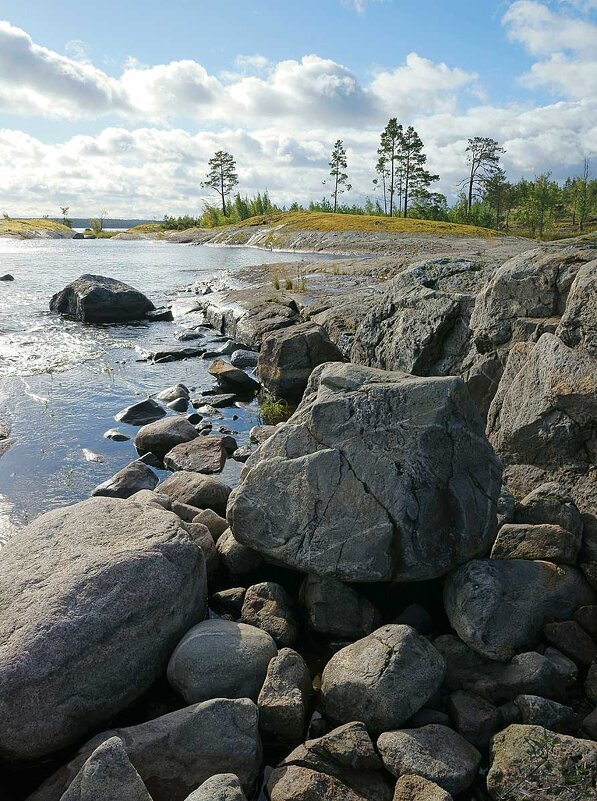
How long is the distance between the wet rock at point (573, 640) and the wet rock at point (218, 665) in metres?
2.64

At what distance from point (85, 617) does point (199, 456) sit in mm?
6058

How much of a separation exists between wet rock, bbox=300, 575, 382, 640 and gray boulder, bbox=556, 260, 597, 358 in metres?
4.19

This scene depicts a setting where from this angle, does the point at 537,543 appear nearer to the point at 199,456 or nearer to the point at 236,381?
the point at 199,456

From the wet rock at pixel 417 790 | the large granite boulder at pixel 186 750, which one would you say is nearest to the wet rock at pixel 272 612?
the large granite boulder at pixel 186 750

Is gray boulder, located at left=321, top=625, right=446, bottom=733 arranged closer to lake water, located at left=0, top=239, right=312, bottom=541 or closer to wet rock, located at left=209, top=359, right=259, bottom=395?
lake water, located at left=0, top=239, right=312, bottom=541

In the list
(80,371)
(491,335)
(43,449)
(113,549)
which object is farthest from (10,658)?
(80,371)

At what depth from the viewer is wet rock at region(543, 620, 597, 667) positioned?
5.77 meters

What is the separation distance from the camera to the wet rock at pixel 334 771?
14.8 ft

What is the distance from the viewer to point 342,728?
196 inches

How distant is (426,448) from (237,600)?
266 cm

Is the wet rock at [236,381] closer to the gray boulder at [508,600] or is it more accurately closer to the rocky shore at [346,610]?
the rocky shore at [346,610]

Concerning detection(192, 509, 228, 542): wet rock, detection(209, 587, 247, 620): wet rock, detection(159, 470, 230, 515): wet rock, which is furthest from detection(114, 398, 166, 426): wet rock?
detection(209, 587, 247, 620): wet rock

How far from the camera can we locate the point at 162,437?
39.3 ft

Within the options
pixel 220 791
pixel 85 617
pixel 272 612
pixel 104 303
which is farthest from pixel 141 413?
pixel 104 303
